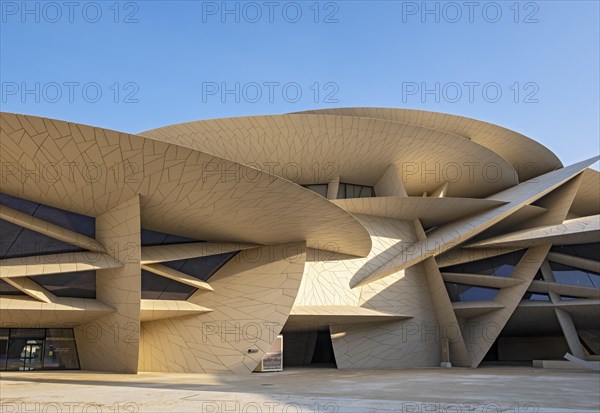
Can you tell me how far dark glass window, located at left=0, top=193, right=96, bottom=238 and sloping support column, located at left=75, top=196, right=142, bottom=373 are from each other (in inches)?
14.5

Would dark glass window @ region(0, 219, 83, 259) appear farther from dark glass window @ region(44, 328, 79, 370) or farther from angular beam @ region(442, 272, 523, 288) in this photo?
angular beam @ region(442, 272, 523, 288)

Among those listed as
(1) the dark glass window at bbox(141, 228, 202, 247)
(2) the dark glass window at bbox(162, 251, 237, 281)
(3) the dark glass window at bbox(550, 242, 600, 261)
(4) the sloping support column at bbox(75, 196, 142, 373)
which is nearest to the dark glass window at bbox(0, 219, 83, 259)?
(4) the sloping support column at bbox(75, 196, 142, 373)

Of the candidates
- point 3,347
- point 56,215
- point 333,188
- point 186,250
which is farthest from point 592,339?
point 3,347

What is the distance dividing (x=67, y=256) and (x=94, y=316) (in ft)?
8.18

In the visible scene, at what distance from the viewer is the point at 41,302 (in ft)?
60.3

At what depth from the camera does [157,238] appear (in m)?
22.0

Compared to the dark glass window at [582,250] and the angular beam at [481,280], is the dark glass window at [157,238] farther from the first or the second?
the dark glass window at [582,250]

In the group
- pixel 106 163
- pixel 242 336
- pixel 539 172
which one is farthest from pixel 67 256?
pixel 539 172

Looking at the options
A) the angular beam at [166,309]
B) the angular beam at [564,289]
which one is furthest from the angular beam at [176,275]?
the angular beam at [564,289]

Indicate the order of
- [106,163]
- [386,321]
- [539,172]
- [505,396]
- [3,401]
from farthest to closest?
1. [539,172]
2. [386,321]
3. [106,163]
4. [505,396]
5. [3,401]

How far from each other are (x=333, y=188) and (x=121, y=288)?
1550cm

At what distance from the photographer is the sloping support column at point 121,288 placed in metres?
18.6

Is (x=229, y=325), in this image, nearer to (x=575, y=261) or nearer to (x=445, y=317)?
(x=445, y=317)

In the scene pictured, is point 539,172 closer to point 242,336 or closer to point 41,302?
point 242,336
